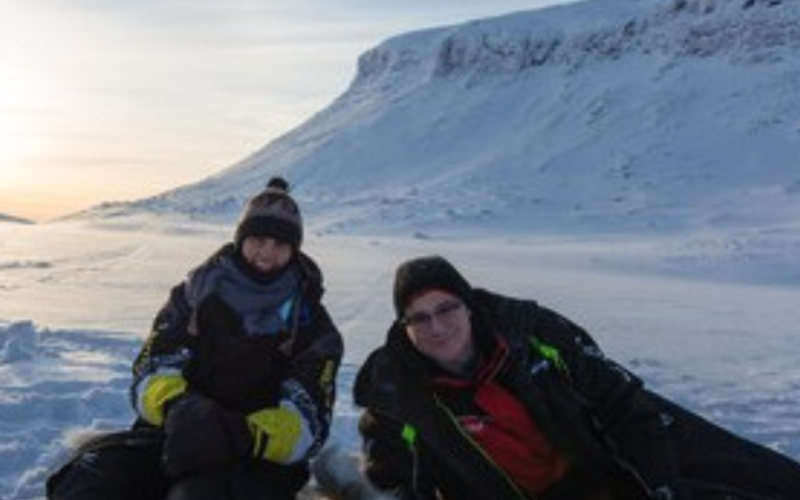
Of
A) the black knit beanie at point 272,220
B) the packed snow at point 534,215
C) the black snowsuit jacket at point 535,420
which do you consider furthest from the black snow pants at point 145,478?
the packed snow at point 534,215

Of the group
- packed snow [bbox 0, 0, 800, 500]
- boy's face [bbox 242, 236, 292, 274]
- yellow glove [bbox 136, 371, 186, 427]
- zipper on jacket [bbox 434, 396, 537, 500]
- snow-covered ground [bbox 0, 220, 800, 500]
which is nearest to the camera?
zipper on jacket [bbox 434, 396, 537, 500]

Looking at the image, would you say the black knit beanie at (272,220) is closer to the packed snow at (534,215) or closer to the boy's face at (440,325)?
the boy's face at (440,325)

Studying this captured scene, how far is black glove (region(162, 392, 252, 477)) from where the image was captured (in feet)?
13.7

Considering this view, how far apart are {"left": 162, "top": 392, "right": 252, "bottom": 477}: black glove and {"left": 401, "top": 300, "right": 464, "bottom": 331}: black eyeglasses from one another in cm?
74

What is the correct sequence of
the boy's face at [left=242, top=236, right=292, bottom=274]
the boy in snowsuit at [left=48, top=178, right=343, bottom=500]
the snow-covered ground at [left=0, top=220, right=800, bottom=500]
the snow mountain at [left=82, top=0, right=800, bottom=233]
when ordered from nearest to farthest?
1. the boy in snowsuit at [left=48, top=178, right=343, bottom=500]
2. the boy's face at [left=242, top=236, right=292, bottom=274]
3. the snow-covered ground at [left=0, top=220, right=800, bottom=500]
4. the snow mountain at [left=82, top=0, right=800, bottom=233]

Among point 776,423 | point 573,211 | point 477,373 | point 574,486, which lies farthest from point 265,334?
point 573,211

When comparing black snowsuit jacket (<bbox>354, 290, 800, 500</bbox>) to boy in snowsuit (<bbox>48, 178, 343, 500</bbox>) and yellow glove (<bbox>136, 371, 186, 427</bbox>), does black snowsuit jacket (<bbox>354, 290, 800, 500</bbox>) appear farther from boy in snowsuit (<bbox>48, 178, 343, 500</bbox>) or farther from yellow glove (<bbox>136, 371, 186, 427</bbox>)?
yellow glove (<bbox>136, 371, 186, 427</bbox>)

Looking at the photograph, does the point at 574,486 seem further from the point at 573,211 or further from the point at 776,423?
the point at 573,211

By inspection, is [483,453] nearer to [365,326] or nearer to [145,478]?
[145,478]

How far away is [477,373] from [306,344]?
863 mm

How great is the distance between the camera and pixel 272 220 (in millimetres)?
4742

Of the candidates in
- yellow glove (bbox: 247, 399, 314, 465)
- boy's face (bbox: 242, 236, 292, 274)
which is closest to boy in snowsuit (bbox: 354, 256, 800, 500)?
yellow glove (bbox: 247, 399, 314, 465)

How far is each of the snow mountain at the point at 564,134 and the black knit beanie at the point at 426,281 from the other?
3664 cm

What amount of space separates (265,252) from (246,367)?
45 centimetres
